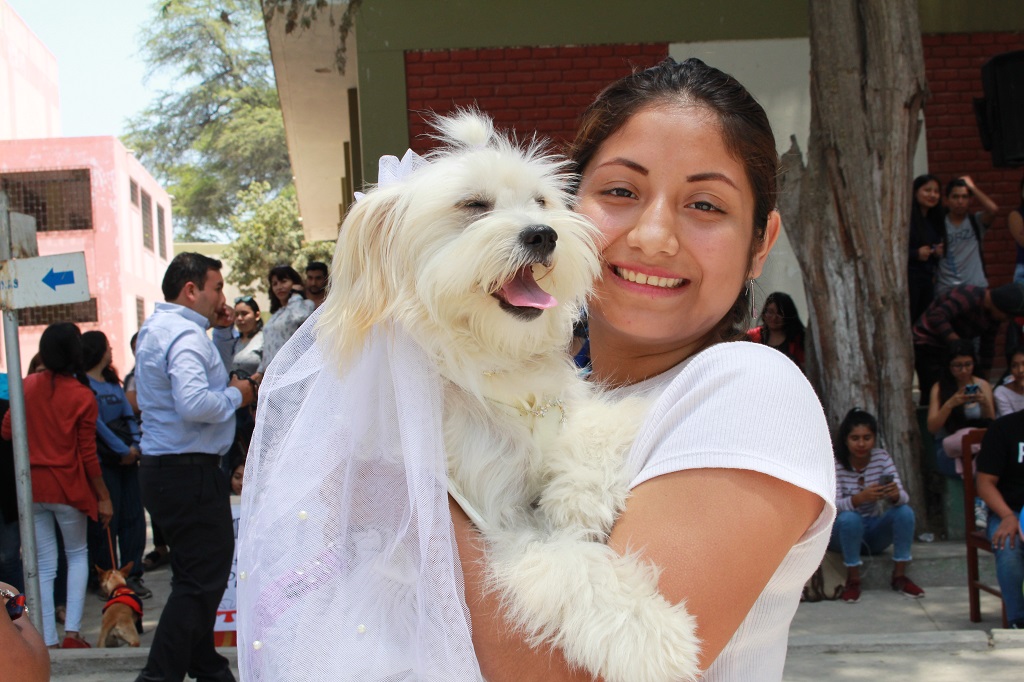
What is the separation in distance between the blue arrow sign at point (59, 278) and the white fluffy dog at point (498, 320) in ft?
16.2

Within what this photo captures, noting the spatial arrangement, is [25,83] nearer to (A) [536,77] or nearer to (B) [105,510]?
(A) [536,77]

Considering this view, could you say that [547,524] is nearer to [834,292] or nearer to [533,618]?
[533,618]

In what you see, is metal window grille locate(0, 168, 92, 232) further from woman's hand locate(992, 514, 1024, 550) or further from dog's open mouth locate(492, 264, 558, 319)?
dog's open mouth locate(492, 264, 558, 319)

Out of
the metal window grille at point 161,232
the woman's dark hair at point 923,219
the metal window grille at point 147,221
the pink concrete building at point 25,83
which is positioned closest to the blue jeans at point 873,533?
the woman's dark hair at point 923,219

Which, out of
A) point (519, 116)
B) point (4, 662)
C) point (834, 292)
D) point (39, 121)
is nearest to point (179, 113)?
point (39, 121)

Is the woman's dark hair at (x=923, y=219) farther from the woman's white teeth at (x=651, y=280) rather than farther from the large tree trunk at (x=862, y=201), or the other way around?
the woman's white teeth at (x=651, y=280)

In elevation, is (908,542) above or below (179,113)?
below

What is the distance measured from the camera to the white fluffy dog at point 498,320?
1.62 metres

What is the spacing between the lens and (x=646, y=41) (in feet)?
31.6

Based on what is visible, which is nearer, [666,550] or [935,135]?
[666,550]

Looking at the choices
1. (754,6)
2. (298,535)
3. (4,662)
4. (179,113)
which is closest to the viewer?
(298,535)

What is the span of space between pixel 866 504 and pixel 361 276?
5.92 metres

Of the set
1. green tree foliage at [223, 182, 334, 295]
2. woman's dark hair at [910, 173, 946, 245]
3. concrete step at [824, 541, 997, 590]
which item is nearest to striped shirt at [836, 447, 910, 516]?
concrete step at [824, 541, 997, 590]

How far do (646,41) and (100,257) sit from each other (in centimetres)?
1821
